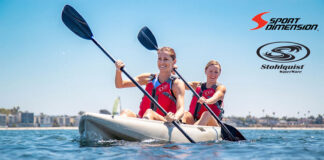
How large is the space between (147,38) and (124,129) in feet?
10.0

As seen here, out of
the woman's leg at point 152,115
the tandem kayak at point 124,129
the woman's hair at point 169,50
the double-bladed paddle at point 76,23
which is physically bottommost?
the tandem kayak at point 124,129

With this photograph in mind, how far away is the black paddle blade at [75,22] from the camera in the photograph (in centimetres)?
579

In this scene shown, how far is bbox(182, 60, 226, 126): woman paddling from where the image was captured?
6.59 meters

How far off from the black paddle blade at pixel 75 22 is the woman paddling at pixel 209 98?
2.76 m

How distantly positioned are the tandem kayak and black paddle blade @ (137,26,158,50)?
101 inches

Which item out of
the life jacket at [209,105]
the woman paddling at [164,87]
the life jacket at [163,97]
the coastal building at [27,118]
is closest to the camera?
the woman paddling at [164,87]

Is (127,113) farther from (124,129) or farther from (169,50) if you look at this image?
(169,50)

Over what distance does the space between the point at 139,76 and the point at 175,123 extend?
1.46 meters

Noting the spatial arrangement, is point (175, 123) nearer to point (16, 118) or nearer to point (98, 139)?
point (98, 139)

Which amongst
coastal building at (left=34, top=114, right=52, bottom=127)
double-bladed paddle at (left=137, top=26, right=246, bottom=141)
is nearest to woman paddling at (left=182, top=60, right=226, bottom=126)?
double-bladed paddle at (left=137, top=26, right=246, bottom=141)

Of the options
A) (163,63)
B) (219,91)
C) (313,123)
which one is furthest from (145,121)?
(313,123)

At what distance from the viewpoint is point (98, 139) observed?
15.3 ft

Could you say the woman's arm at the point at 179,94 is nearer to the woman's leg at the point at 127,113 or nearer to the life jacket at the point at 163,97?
the life jacket at the point at 163,97

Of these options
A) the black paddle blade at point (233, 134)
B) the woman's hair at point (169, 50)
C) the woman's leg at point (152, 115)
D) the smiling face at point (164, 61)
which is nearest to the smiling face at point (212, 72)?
the black paddle blade at point (233, 134)
